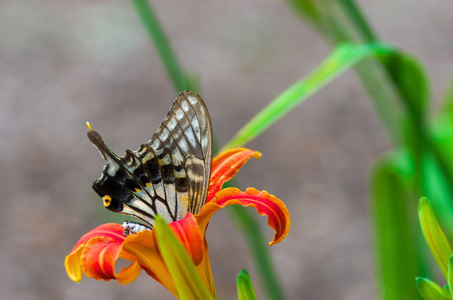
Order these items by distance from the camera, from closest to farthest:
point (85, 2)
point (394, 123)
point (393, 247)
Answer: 1. point (393, 247)
2. point (394, 123)
3. point (85, 2)

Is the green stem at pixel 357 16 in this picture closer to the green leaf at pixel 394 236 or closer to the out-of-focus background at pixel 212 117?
the green leaf at pixel 394 236

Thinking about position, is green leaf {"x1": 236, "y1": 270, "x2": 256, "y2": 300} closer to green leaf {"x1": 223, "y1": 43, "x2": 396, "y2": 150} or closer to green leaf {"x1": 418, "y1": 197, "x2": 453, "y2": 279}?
green leaf {"x1": 418, "y1": 197, "x2": 453, "y2": 279}

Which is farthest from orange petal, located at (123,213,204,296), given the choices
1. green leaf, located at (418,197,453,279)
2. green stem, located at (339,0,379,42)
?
green stem, located at (339,0,379,42)

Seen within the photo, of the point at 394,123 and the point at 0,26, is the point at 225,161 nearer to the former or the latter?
the point at 394,123

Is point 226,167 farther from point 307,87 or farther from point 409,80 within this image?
point 409,80

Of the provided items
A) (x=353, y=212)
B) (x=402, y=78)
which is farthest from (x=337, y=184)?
(x=402, y=78)

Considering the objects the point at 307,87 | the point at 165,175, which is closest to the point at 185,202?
the point at 165,175
